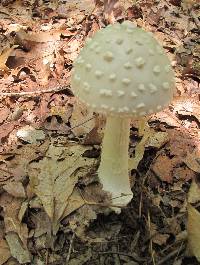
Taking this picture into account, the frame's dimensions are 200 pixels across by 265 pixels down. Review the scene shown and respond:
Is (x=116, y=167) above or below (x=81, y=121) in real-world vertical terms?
above

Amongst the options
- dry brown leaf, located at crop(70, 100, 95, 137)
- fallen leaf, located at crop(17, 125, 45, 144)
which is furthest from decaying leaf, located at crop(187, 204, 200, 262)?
fallen leaf, located at crop(17, 125, 45, 144)

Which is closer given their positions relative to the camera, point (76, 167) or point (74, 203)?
point (74, 203)

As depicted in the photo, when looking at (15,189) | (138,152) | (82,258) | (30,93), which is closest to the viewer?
(82,258)

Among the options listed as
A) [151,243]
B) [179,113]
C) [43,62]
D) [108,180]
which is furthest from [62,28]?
[151,243]

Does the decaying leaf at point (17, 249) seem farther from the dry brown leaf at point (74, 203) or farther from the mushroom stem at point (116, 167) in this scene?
the mushroom stem at point (116, 167)

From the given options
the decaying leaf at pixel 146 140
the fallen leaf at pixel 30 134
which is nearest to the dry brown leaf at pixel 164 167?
the decaying leaf at pixel 146 140

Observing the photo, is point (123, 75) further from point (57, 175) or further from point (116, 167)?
point (57, 175)

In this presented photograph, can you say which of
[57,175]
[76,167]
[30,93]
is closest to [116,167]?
[76,167]

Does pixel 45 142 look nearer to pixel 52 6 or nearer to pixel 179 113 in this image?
pixel 179 113
